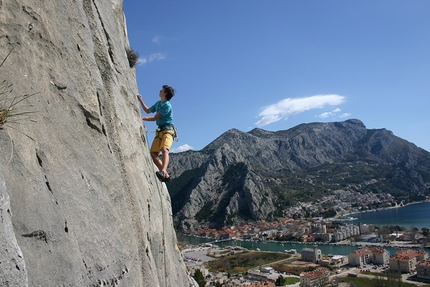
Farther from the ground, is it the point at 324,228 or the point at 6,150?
the point at 6,150

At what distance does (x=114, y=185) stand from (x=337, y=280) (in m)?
51.9

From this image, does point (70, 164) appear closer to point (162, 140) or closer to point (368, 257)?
point (162, 140)

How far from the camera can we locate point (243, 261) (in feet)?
222

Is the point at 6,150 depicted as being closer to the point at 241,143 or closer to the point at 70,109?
the point at 70,109

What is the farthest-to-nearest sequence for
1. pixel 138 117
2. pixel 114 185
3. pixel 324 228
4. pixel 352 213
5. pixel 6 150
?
pixel 352 213 < pixel 324 228 < pixel 138 117 < pixel 114 185 < pixel 6 150

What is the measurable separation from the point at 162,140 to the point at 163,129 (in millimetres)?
207

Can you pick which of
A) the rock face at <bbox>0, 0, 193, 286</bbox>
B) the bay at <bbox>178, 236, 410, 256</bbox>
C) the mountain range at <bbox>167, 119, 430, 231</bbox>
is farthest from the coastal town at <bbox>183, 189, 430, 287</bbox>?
the rock face at <bbox>0, 0, 193, 286</bbox>

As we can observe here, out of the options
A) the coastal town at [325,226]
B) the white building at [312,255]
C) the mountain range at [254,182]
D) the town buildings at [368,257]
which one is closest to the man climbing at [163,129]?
the town buildings at [368,257]

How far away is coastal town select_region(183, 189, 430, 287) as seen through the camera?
5022 centimetres

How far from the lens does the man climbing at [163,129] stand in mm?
5645

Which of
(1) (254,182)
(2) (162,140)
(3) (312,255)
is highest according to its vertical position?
(1) (254,182)

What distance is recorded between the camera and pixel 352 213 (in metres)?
139

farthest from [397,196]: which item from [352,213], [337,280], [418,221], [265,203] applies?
[337,280]

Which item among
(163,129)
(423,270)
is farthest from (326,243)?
(163,129)
